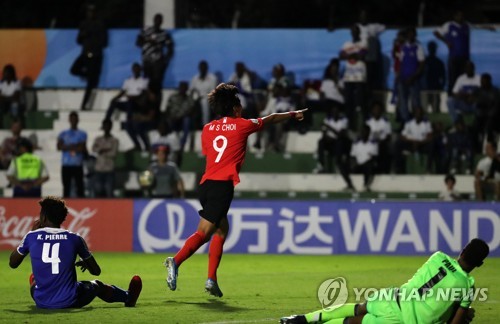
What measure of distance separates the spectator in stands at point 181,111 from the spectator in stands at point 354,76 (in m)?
3.51

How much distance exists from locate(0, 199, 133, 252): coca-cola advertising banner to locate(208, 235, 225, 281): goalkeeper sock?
788 centimetres

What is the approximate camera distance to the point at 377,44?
85.6ft

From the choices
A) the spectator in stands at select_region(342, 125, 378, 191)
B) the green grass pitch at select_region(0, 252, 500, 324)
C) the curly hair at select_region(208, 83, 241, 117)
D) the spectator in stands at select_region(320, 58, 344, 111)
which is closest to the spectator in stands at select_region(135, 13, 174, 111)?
the spectator in stands at select_region(320, 58, 344, 111)

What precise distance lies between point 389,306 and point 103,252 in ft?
38.4

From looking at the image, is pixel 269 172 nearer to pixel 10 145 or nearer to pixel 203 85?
pixel 203 85

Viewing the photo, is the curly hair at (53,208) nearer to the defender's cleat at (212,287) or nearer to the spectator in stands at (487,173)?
the defender's cleat at (212,287)

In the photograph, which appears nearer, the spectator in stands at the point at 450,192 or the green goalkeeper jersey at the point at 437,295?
the green goalkeeper jersey at the point at 437,295

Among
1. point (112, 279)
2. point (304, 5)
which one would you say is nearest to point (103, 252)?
point (112, 279)

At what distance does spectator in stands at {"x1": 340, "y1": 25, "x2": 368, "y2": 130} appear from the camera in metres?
24.8

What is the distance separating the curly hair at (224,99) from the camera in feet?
40.3

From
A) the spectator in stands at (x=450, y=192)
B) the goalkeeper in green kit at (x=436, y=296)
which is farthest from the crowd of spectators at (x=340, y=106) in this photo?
the goalkeeper in green kit at (x=436, y=296)

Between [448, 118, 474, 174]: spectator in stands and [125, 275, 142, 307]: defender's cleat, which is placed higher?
[448, 118, 474, 174]: spectator in stands

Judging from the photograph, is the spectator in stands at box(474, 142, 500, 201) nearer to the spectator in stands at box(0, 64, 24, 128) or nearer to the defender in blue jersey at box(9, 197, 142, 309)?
the spectator in stands at box(0, 64, 24, 128)

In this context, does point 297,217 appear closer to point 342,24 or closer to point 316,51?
point 316,51
